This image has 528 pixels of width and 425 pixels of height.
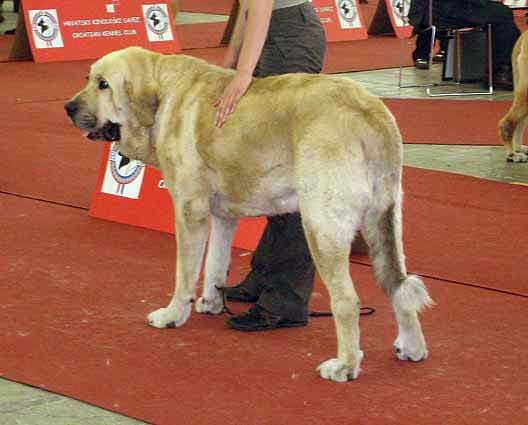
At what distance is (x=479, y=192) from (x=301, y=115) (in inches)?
143

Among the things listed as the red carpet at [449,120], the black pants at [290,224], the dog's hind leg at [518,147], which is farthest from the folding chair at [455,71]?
the black pants at [290,224]

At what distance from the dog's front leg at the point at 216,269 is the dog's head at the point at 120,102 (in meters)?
0.57

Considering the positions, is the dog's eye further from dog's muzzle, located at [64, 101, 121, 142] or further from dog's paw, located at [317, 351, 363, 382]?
dog's paw, located at [317, 351, 363, 382]

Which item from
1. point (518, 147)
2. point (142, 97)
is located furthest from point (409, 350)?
point (518, 147)

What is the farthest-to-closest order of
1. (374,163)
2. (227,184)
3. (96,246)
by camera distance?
(96,246) → (227,184) → (374,163)

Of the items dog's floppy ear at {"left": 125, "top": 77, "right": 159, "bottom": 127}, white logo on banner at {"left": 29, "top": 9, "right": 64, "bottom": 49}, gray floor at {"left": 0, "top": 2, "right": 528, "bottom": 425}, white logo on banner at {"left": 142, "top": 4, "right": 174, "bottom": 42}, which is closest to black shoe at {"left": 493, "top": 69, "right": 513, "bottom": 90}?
gray floor at {"left": 0, "top": 2, "right": 528, "bottom": 425}

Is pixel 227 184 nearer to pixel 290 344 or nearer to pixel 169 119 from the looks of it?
pixel 169 119

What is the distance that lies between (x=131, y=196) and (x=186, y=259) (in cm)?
197

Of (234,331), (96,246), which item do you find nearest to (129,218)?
(96,246)

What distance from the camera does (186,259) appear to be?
4.70m

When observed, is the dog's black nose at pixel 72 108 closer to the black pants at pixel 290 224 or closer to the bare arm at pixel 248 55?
the bare arm at pixel 248 55

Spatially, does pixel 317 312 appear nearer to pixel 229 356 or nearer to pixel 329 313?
pixel 329 313

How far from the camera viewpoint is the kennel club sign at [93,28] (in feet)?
43.8

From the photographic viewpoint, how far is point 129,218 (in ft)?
21.5
